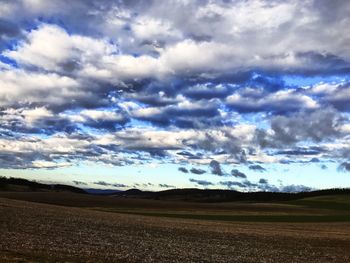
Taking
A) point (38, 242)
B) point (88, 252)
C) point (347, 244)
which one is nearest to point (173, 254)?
point (88, 252)

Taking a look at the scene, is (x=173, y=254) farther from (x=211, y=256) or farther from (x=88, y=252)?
(x=88, y=252)

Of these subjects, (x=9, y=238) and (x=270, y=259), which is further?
(x=270, y=259)

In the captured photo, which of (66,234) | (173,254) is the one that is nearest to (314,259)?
(173,254)

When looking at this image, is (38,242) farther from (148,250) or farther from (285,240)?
(285,240)

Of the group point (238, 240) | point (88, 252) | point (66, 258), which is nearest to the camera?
point (66, 258)

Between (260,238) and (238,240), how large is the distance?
18.3 feet

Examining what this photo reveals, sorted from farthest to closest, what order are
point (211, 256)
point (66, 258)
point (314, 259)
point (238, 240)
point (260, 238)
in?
point (260, 238), point (238, 240), point (314, 259), point (211, 256), point (66, 258)

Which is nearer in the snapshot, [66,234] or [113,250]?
[113,250]

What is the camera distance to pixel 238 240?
56562mm

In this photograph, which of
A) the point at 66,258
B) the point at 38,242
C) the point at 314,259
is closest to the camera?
the point at 66,258

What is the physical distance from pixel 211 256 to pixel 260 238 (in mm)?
23607

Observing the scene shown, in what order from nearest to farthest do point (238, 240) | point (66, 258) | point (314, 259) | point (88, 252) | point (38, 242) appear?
point (66, 258), point (88, 252), point (38, 242), point (314, 259), point (238, 240)

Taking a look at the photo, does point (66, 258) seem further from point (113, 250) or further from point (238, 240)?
point (238, 240)

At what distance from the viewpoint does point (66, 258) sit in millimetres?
28938
